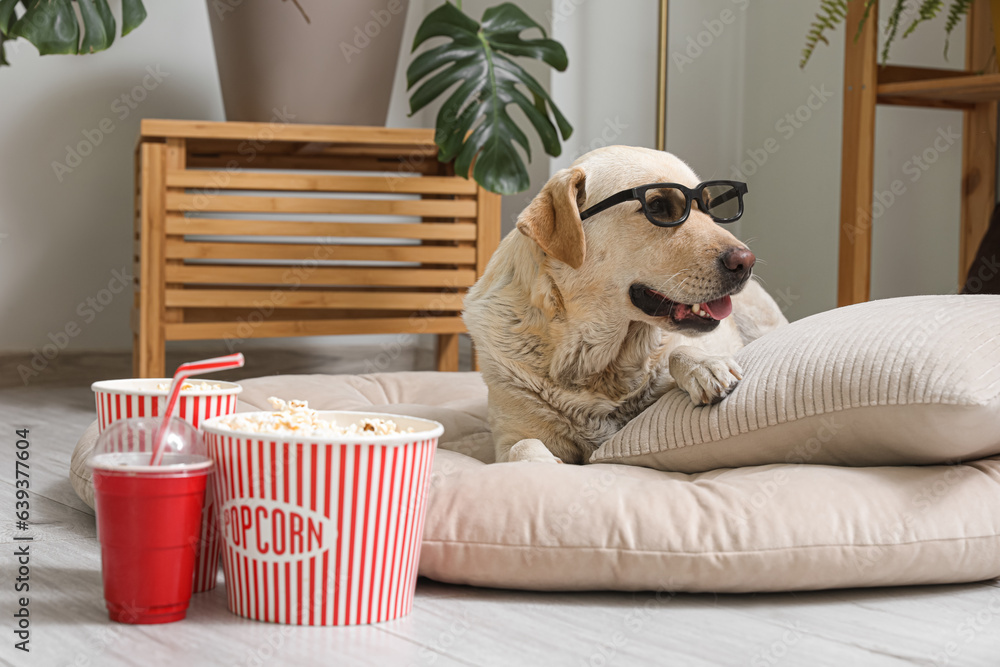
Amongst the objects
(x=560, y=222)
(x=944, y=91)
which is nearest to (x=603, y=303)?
(x=560, y=222)

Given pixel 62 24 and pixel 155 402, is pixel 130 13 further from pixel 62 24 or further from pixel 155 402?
pixel 155 402

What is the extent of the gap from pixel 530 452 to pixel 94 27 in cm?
203

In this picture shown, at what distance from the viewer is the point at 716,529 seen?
1190mm

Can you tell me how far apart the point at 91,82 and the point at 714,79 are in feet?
7.67

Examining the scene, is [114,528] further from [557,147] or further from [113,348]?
[113,348]

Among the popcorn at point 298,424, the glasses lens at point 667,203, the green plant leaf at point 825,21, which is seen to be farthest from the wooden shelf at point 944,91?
the popcorn at point 298,424

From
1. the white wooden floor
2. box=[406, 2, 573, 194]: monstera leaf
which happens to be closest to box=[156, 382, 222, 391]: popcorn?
the white wooden floor

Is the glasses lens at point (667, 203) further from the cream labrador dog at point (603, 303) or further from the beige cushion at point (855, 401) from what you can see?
the beige cushion at point (855, 401)

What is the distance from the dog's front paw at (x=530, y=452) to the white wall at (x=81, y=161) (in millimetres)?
2612

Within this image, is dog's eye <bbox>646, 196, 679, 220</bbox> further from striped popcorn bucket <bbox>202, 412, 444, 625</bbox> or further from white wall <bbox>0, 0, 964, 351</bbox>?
white wall <bbox>0, 0, 964, 351</bbox>

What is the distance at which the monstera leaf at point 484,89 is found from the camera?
2789 millimetres

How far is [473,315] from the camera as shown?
1.68 m
